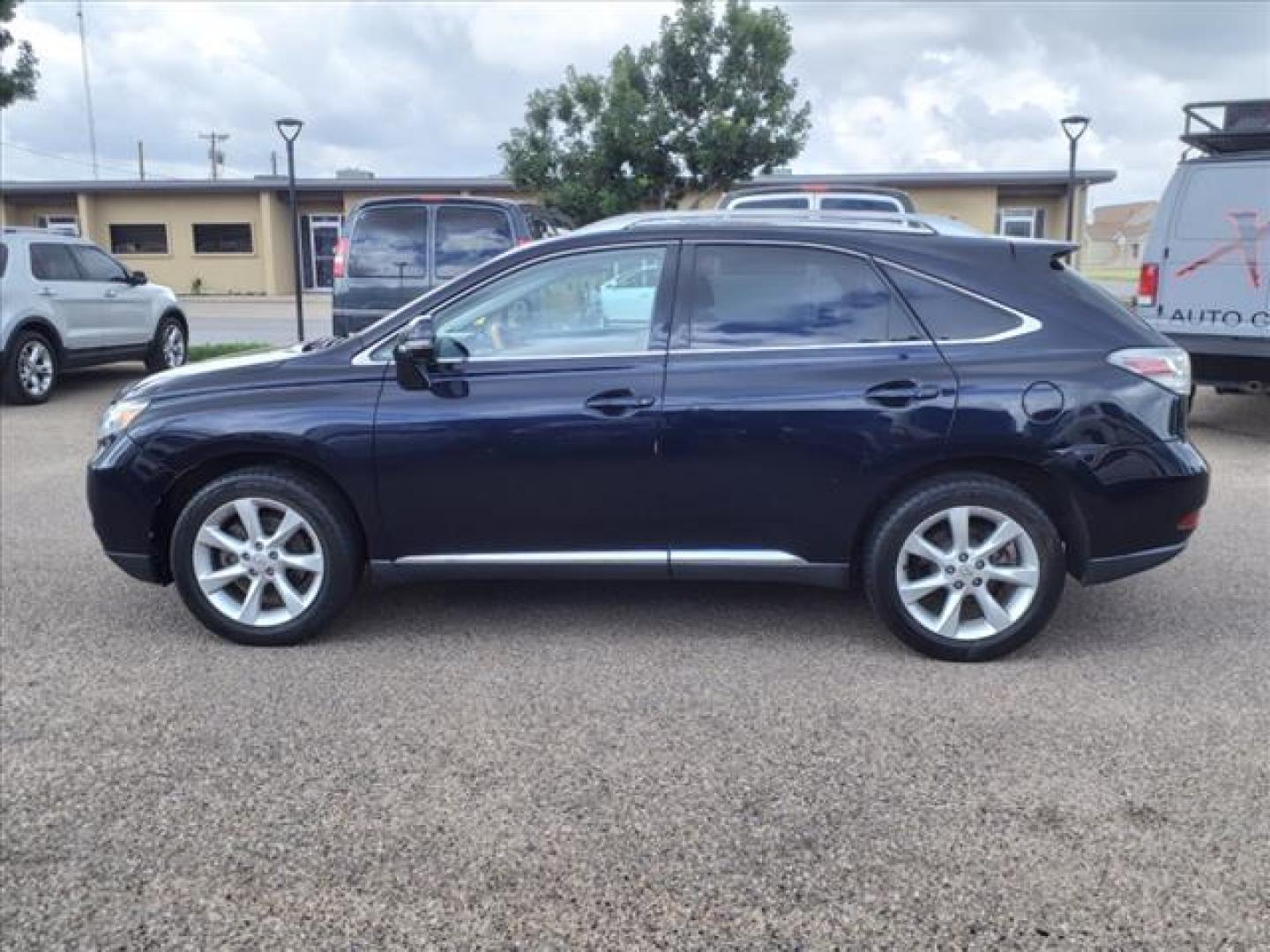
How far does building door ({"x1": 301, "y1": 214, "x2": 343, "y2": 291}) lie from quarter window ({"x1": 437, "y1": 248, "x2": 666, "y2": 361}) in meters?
29.1

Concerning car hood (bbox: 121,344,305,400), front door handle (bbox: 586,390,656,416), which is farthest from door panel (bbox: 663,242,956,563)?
car hood (bbox: 121,344,305,400)

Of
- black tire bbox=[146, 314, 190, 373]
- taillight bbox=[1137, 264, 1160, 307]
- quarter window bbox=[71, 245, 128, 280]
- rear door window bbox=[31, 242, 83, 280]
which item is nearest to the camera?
taillight bbox=[1137, 264, 1160, 307]

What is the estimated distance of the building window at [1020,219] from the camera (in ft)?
94.5

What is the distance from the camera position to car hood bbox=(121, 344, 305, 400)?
4.53m

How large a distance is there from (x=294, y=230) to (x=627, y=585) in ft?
40.7

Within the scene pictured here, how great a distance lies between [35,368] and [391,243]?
4.15m

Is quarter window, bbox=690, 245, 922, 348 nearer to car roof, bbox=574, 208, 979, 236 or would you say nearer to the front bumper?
car roof, bbox=574, 208, 979, 236

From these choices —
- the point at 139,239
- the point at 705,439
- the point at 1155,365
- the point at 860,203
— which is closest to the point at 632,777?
the point at 705,439

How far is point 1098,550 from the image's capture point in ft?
14.1

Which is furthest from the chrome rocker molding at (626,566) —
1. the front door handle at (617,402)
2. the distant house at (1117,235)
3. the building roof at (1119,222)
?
the building roof at (1119,222)

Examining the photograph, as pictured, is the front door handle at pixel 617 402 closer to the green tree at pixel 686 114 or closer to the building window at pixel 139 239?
the green tree at pixel 686 114

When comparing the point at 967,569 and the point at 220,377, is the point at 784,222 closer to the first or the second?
the point at 967,569

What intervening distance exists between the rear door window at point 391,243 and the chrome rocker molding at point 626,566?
6.28 m

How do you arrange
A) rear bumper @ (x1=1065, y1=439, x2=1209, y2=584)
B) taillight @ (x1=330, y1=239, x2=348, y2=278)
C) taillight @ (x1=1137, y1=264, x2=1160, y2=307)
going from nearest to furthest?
rear bumper @ (x1=1065, y1=439, x2=1209, y2=584) < taillight @ (x1=1137, y1=264, x2=1160, y2=307) < taillight @ (x1=330, y1=239, x2=348, y2=278)
